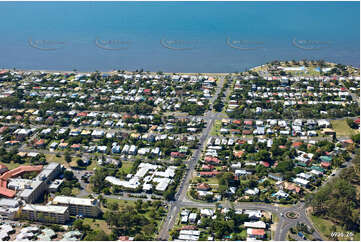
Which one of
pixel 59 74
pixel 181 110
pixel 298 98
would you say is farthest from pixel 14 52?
pixel 298 98

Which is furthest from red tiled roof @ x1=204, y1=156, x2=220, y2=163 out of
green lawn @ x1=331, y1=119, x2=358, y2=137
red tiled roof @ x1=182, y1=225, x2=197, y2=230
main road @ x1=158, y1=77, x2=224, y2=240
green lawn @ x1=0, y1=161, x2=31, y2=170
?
green lawn @ x1=0, y1=161, x2=31, y2=170

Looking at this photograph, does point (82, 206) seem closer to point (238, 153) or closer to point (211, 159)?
point (211, 159)

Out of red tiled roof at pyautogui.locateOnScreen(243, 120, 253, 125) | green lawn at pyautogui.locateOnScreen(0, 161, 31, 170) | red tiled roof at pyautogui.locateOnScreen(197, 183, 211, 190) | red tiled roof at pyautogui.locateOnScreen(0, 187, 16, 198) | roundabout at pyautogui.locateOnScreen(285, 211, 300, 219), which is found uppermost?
roundabout at pyautogui.locateOnScreen(285, 211, 300, 219)

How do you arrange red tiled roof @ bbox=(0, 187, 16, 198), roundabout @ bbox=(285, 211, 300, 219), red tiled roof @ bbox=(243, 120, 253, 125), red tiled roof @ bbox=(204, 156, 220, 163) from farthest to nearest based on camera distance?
red tiled roof @ bbox=(243, 120, 253, 125)
red tiled roof @ bbox=(204, 156, 220, 163)
red tiled roof @ bbox=(0, 187, 16, 198)
roundabout @ bbox=(285, 211, 300, 219)

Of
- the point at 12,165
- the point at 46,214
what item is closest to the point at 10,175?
the point at 12,165

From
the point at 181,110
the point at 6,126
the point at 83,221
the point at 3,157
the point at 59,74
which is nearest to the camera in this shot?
the point at 83,221

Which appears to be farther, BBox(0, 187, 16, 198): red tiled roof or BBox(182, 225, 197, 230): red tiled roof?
BBox(0, 187, 16, 198): red tiled roof

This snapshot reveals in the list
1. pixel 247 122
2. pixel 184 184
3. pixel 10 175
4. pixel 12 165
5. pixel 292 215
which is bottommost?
pixel 12 165

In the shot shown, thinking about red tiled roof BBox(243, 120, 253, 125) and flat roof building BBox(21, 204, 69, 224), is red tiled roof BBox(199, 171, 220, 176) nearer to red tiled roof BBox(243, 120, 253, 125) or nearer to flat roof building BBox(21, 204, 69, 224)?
red tiled roof BBox(243, 120, 253, 125)

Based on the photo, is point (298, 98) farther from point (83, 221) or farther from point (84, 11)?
point (84, 11)
